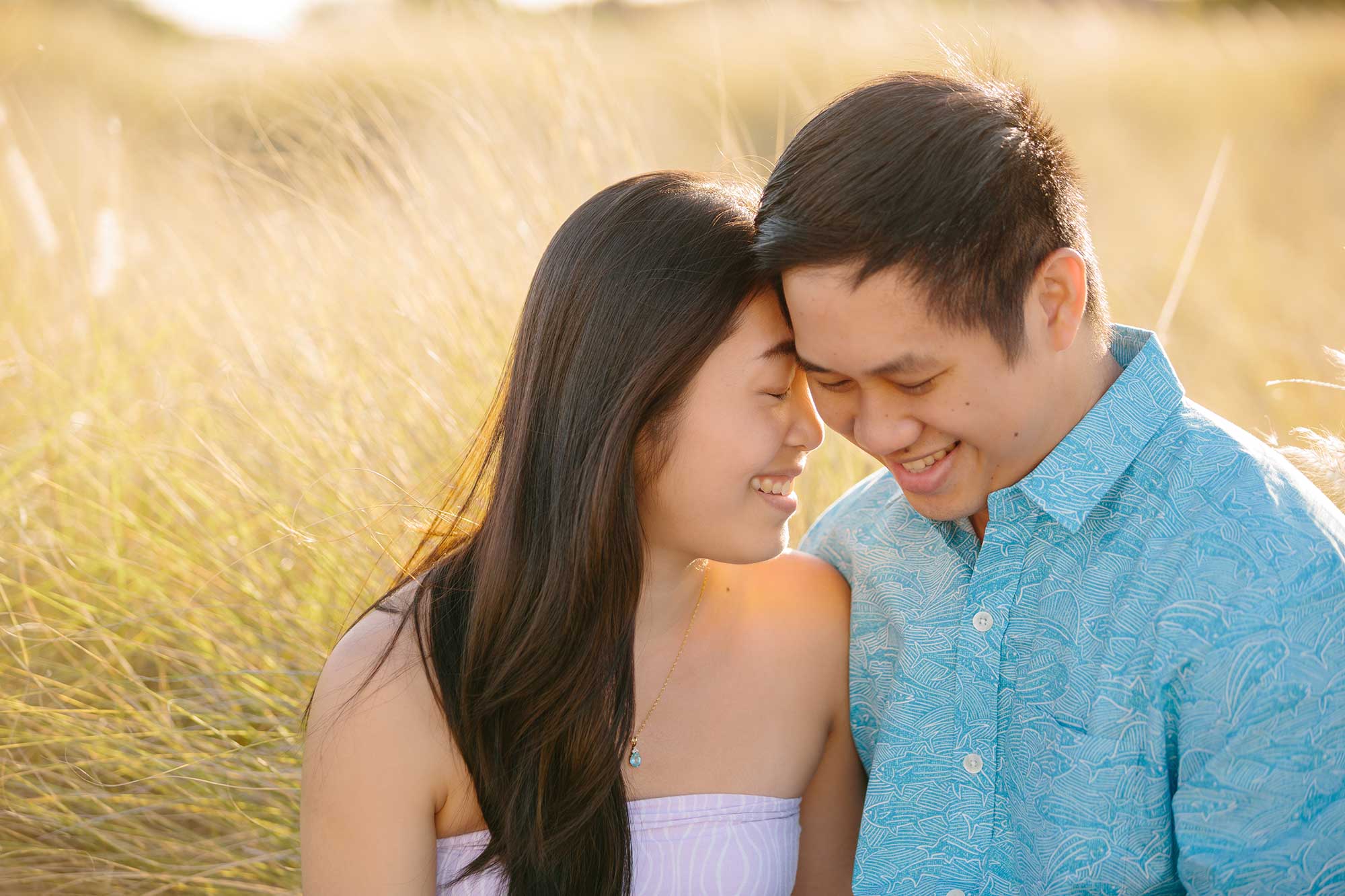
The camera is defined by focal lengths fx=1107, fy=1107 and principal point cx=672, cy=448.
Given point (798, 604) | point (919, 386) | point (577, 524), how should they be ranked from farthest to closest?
1. point (798, 604)
2. point (577, 524)
3. point (919, 386)

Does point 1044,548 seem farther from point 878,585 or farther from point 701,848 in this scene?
point 701,848

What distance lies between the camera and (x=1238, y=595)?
1.76m

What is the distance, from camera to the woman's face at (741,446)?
2.17 m

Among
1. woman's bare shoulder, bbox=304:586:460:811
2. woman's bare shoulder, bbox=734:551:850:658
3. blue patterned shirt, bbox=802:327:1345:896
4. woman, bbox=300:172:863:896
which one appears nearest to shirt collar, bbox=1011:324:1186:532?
blue patterned shirt, bbox=802:327:1345:896

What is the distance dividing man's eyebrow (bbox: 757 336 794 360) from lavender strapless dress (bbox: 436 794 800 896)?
925 mm

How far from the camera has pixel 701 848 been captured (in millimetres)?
2285

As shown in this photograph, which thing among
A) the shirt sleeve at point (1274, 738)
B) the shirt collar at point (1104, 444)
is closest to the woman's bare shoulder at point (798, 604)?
the shirt collar at point (1104, 444)

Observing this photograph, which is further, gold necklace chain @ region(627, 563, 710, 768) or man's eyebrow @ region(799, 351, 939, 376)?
gold necklace chain @ region(627, 563, 710, 768)

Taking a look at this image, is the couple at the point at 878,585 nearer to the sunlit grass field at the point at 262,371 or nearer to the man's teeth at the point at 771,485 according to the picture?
the man's teeth at the point at 771,485

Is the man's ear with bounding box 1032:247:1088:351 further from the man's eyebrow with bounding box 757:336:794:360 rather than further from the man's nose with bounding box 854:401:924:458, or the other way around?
the man's eyebrow with bounding box 757:336:794:360

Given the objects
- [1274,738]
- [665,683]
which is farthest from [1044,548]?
[665,683]

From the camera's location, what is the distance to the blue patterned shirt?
172 centimetres

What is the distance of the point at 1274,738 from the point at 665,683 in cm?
120

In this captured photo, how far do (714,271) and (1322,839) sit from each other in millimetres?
1396
